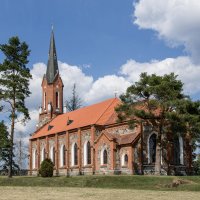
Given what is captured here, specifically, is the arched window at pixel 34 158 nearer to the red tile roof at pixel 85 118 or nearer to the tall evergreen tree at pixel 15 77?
the red tile roof at pixel 85 118

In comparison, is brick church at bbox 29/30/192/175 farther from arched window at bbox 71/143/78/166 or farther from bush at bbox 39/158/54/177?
bush at bbox 39/158/54/177

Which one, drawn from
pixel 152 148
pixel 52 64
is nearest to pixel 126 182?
pixel 152 148

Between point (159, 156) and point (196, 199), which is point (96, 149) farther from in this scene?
point (196, 199)

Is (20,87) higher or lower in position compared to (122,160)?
higher

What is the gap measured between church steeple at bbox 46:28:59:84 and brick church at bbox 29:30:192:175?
856mm

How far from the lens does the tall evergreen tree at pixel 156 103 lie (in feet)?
131

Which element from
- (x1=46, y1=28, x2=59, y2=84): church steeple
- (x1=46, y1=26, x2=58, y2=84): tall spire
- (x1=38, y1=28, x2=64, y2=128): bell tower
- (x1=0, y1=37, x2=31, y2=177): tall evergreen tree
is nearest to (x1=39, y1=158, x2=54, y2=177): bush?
(x1=0, y1=37, x2=31, y2=177): tall evergreen tree

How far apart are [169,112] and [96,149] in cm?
1314

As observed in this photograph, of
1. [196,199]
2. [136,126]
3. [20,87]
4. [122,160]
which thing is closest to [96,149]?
[122,160]

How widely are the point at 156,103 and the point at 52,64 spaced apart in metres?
34.8

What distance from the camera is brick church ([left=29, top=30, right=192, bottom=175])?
149ft

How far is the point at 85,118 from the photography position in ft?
184

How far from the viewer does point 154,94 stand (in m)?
41.0

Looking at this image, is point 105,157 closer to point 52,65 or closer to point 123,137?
point 123,137
